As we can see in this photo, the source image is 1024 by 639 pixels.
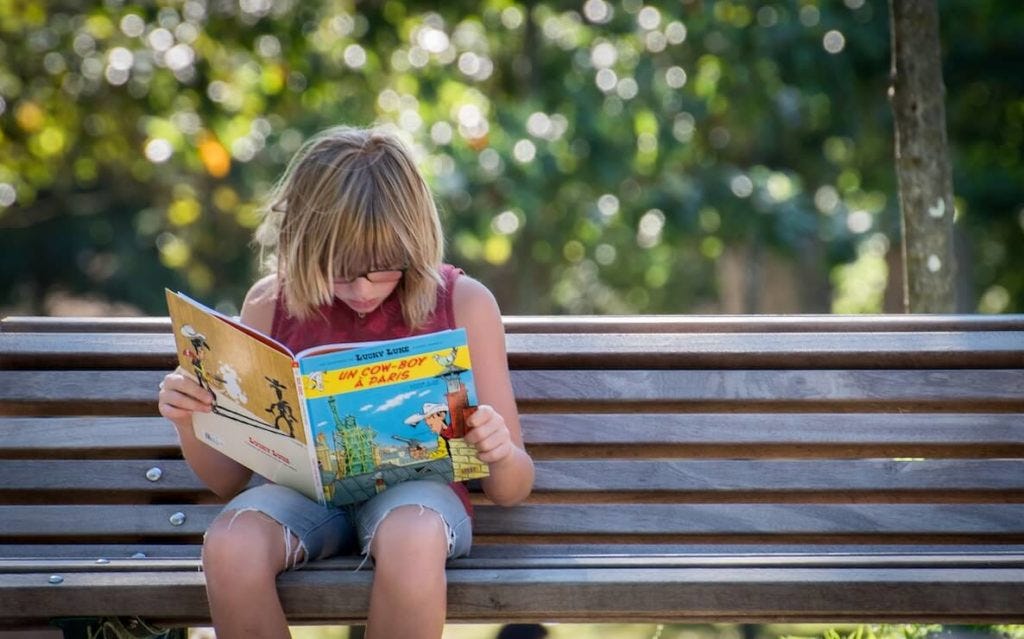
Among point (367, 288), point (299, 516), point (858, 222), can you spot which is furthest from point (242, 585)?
point (858, 222)

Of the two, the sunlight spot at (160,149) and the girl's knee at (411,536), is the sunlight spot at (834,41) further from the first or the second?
the girl's knee at (411,536)

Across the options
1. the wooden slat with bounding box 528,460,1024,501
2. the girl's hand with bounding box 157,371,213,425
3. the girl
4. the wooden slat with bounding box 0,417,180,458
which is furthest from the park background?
the girl's hand with bounding box 157,371,213,425

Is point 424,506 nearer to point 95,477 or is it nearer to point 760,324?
point 95,477

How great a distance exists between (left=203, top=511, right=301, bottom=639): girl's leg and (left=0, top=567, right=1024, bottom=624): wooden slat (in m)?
0.05

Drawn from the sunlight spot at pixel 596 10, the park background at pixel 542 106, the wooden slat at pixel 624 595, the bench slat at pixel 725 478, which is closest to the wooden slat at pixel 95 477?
the bench slat at pixel 725 478

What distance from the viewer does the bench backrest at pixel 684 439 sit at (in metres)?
2.91

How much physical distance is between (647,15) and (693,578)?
771cm

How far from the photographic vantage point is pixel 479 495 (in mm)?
2951

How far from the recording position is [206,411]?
8.27 ft

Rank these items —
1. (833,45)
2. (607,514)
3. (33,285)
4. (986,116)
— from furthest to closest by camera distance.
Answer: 1. (33,285)
2. (986,116)
3. (833,45)
4. (607,514)

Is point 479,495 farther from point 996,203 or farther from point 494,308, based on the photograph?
point 996,203

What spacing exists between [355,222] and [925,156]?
80.2 inches

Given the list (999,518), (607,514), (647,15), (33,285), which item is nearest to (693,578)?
(607,514)

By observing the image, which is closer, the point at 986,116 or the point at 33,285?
the point at 986,116
